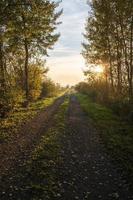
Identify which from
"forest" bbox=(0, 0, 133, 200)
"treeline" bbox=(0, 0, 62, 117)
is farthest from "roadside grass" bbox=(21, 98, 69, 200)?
"treeline" bbox=(0, 0, 62, 117)

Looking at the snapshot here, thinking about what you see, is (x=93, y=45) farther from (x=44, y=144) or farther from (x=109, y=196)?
(x=109, y=196)

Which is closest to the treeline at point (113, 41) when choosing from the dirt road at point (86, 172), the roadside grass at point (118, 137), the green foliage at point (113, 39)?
the green foliage at point (113, 39)

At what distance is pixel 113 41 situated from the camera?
134ft

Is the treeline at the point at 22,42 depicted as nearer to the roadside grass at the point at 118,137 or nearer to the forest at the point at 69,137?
the forest at the point at 69,137

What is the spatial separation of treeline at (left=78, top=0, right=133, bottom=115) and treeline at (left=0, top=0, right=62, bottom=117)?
231 inches

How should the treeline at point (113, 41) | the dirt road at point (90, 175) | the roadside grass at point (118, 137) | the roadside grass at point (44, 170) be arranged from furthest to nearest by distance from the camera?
the treeline at point (113, 41) < the roadside grass at point (118, 137) < the dirt road at point (90, 175) < the roadside grass at point (44, 170)

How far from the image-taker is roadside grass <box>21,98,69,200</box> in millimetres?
10093

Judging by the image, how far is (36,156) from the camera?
14.3 meters

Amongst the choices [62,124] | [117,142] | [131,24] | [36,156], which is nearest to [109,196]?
[36,156]

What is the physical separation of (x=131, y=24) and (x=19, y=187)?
2765cm

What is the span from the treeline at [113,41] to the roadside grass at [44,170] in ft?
49.5

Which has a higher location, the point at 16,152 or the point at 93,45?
the point at 93,45

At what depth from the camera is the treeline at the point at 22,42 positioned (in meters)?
27.0

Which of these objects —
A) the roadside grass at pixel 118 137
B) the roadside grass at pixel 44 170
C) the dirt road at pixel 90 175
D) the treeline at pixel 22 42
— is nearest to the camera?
the roadside grass at pixel 44 170
